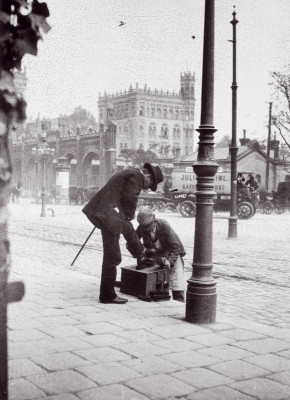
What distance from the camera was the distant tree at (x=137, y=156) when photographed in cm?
5171

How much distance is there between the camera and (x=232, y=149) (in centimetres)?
1277

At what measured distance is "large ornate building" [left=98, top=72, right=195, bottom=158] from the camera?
2297 centimetres

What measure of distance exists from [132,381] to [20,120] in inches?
90.3

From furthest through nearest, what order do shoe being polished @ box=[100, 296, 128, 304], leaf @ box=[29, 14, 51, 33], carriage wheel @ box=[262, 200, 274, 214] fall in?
carriage wheel @ box=[262, 200, 274, 214] < shoe being polished @ box=[100, 296, 128, 304] < leaf @ box=[29, 14, 51, 33]

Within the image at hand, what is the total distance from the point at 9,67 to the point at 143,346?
305 cm

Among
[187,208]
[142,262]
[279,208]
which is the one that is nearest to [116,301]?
[142,262]

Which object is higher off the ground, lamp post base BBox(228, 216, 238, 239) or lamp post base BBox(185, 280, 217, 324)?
lamp post base BBox(228, 216, 238, 239)

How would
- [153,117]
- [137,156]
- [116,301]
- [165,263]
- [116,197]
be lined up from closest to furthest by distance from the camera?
1. [116,301]
2. [116,197]
3. [165,263]
4. [153,117]
5. [137,156]

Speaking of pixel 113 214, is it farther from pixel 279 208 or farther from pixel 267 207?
pixel 279 208

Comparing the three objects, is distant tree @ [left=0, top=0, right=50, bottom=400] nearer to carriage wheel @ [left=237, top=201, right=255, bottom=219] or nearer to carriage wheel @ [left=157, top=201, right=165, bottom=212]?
carriage wheel @ [left=237, top=201, right=255, bottom=219]

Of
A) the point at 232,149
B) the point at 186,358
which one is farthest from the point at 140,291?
the point at 232,149

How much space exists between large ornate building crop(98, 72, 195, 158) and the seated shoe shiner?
9205 millimetres

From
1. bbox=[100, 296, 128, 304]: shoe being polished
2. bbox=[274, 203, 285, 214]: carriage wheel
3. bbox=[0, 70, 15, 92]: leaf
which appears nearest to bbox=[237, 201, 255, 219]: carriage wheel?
bbox=[274, 203, 285, 214]: carriage wheel

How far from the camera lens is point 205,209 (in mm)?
5289
